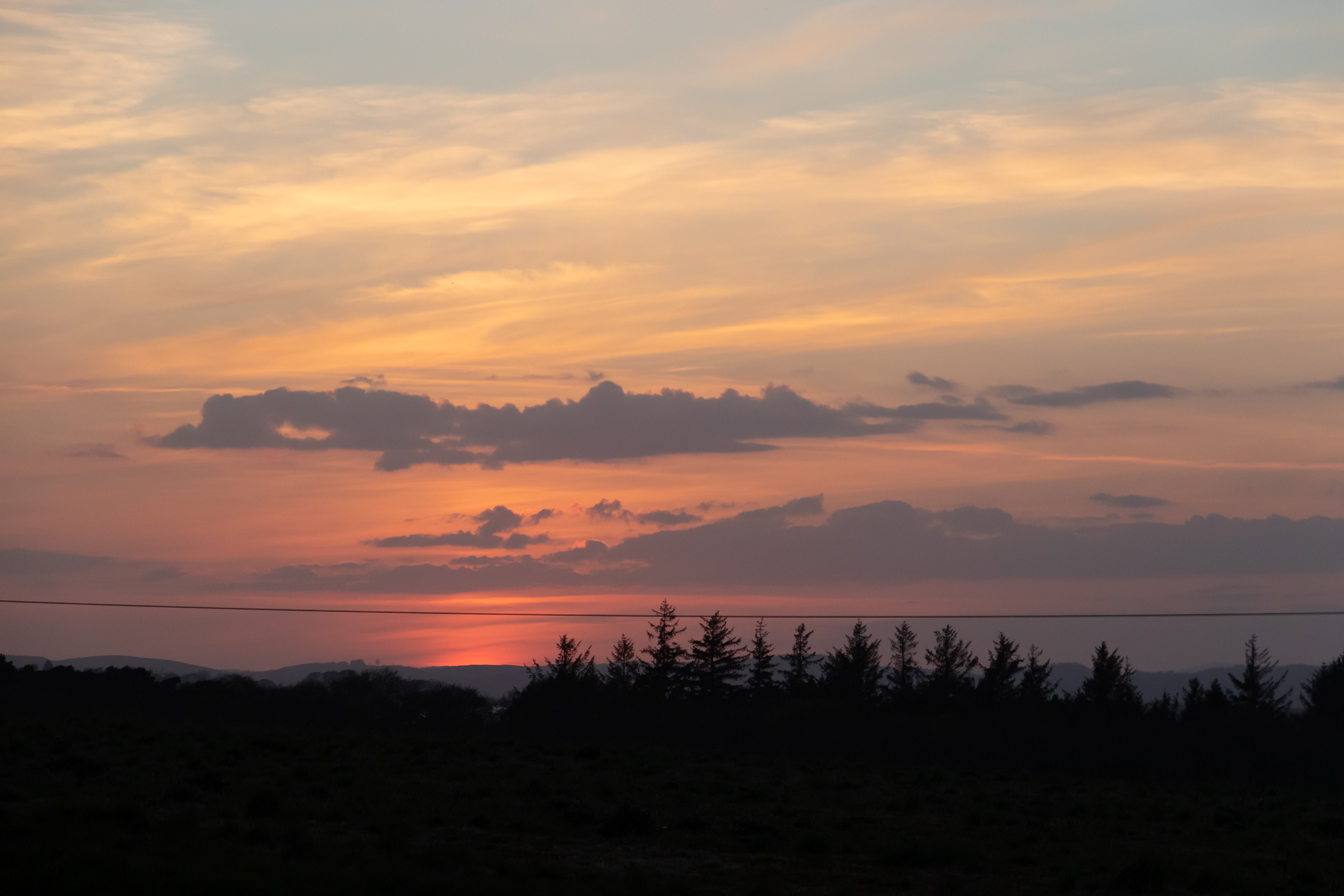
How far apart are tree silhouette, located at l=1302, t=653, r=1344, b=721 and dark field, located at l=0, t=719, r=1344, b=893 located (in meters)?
39.0

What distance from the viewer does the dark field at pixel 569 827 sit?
16797 millimetres

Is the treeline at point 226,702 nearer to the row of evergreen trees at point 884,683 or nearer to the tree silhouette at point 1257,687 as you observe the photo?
the row of evergreen trees at point 884,683

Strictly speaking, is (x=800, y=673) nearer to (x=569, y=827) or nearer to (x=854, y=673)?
(x=854, y=673)

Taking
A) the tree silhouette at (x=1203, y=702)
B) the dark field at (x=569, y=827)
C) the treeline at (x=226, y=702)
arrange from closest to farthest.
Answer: the dark field at (x=569, y=827), the treeline at (x=226, y=702), the tree silhouette at (x=1203, y=702)

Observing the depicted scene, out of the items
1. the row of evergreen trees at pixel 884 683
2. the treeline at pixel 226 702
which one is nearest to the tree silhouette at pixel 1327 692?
the row of evergreen trees at pixel 884 683

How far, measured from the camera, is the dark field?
16797mm

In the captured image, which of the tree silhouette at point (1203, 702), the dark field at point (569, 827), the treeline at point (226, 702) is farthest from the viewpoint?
the tree silhouette at point (1203, 702)

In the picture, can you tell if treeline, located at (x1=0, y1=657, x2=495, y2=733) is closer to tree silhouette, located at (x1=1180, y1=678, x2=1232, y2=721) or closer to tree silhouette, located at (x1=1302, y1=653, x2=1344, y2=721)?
tree silhouette, located at (x1=1180, y1=678, x2=1232, y2=721)

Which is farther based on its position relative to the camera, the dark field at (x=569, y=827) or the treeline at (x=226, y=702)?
the treeline at (x=226, y=702)

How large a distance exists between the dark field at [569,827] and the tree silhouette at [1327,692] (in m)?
39.0

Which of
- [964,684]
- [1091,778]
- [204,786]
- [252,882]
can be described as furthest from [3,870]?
[964,684]

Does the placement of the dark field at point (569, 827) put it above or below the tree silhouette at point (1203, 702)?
above

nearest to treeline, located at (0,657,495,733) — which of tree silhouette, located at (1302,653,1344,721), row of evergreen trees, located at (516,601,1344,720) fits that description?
row of evergreen trees, located at (516,601,1344,720)

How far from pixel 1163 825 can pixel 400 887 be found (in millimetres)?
20255
